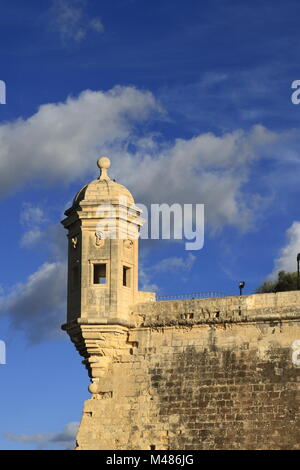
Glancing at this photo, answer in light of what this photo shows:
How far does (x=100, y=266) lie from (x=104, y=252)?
984mm

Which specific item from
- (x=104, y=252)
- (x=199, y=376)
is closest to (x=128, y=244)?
(x=104, y=252)

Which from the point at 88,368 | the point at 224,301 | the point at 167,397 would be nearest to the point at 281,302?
the point at 224,301

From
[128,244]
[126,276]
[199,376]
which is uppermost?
[128,244]

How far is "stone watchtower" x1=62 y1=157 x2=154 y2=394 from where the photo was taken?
27.8 m

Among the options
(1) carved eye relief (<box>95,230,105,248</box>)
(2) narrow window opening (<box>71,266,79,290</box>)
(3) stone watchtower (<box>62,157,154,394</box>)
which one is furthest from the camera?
(2) narrow window opening (<box>71,266,79,290</box>)

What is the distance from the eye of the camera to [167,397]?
26.8 meters

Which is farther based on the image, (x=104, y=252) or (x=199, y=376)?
(x=104, y=252)

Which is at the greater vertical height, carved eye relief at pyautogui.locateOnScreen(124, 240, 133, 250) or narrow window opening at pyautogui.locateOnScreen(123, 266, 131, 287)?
carved eye relief at pyautogui.locateOnScreen(124, 240, 133, 250)

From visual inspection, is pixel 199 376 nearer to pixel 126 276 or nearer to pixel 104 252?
pixel 126 276

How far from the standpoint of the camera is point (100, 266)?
29.2 m

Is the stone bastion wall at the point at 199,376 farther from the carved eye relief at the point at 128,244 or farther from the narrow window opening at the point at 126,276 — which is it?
the carved eye relief at the point at 128,244

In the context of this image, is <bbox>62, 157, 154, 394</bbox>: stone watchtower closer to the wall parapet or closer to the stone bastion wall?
the stone bastion wall

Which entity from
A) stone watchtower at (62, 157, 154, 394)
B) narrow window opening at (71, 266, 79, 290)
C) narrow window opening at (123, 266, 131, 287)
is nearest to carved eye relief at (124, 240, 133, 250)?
stone watchtower at (62, 157, 154, 394)
